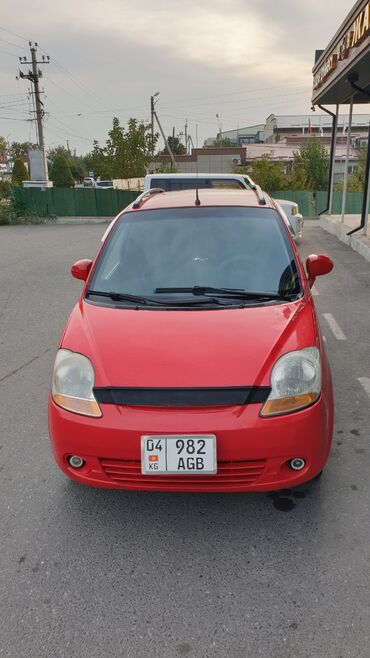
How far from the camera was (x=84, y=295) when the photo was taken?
347 cm

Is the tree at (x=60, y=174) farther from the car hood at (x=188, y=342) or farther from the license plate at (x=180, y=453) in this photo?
the license plate at (x=180, y=453)

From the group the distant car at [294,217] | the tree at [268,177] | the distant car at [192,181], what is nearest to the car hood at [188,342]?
the distant car at [192,181]

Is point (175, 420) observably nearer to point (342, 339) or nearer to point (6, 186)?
point (342, 339)

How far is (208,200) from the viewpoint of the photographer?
410cm

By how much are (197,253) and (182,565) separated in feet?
6.48

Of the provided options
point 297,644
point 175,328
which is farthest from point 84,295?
point 297,644

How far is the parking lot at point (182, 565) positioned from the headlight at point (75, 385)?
2.22 ft

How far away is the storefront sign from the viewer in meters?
8.09

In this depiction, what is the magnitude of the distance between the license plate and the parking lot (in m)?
0.46

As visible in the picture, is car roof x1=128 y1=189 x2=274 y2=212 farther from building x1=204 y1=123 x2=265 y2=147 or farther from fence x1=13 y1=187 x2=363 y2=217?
building x1=204 y1=123 x2=265 y2=147

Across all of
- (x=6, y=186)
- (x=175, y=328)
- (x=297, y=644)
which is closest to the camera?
(x=297, y=644)

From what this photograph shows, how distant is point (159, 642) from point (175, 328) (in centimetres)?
150

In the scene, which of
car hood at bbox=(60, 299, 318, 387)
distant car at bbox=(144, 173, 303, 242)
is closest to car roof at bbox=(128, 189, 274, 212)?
car hood at bbox=(60, 299, 318, 387)

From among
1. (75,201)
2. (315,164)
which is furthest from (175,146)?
(75,201)
